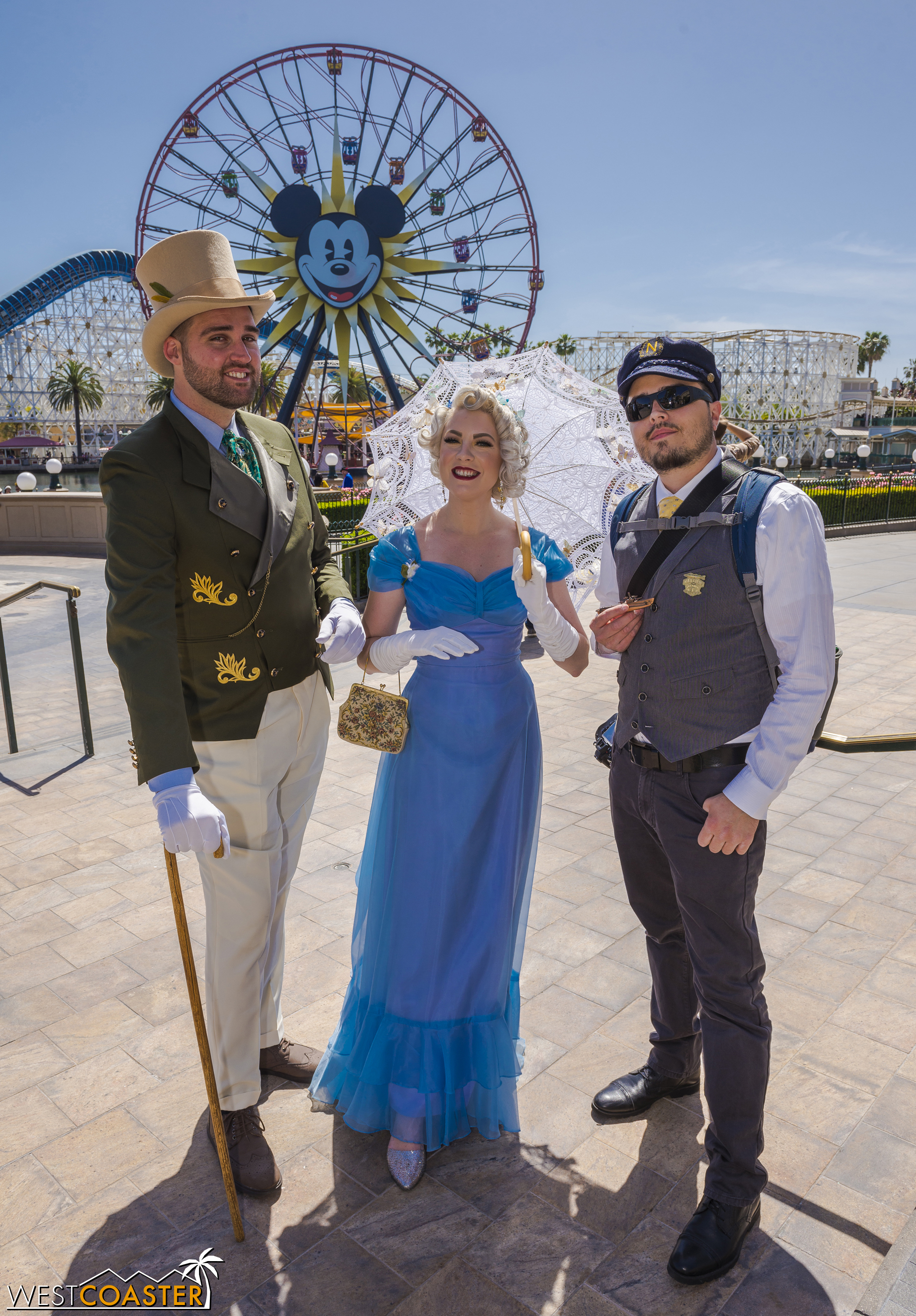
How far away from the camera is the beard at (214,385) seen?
6.76ft

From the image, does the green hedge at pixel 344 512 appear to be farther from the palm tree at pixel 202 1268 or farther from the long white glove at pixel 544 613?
the palm tree at pixel 202 1268

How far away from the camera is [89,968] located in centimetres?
306

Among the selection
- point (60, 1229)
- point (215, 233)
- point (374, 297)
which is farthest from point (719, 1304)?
point (374, 297)

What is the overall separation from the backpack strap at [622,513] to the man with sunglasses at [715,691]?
7cm

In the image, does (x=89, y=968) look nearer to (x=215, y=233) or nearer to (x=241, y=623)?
(x=241, y=623)

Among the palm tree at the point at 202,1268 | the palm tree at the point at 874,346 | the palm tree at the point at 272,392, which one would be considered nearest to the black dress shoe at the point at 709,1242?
the palm tree at the point at 202,1268

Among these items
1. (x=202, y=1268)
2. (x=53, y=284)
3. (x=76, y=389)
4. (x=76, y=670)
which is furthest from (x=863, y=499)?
(x=76, y=389)

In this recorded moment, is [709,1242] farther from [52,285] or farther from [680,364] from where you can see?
[52,285]

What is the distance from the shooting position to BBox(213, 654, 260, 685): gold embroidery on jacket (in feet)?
6.79

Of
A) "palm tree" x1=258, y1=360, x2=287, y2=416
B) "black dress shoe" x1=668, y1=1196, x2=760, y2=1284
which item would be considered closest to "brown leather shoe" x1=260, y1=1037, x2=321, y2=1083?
"black dress shoe" x1=668, y1=1196, x2=760, y2=1284

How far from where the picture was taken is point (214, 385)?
2062 millimetres

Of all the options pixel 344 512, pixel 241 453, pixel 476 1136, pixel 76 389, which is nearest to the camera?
pixel 241 453

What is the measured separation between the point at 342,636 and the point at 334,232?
57.8ft

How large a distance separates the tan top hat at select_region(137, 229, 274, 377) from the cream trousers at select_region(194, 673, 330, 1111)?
94 cm
